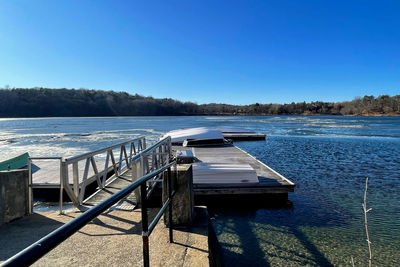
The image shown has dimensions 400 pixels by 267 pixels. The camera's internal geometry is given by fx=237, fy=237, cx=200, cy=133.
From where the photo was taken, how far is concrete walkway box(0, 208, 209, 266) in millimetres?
2943

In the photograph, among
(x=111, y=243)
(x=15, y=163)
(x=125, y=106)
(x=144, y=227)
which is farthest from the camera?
(x=125, y=106)

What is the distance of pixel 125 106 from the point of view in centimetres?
15888

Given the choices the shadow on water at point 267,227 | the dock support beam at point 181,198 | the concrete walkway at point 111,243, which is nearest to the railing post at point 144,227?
the concrete walkway at point 111,243

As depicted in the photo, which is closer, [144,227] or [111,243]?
[144,227]

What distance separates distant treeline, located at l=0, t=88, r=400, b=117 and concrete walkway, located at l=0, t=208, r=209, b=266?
158m

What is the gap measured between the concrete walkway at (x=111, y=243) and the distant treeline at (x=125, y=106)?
6202 inches

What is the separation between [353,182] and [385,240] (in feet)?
18.5

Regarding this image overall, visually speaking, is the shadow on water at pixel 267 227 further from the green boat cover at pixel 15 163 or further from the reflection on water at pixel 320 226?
the green boat cover at pixel 15 163

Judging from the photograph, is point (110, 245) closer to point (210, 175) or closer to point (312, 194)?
point (210, 175)

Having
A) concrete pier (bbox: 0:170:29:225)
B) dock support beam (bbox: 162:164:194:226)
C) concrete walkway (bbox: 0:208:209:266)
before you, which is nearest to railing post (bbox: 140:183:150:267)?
concrete walkway (bbox: 0:208:209:266)

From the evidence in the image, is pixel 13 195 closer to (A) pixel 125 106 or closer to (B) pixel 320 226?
(B) pixel 320 226

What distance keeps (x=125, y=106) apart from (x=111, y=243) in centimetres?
16414

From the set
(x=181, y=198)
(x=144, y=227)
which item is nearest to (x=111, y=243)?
(x=181, y=198)

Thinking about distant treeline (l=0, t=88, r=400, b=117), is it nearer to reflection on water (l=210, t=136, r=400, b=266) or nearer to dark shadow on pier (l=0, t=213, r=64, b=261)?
reflection on water (l=210, t=136, r=400, b=266)
